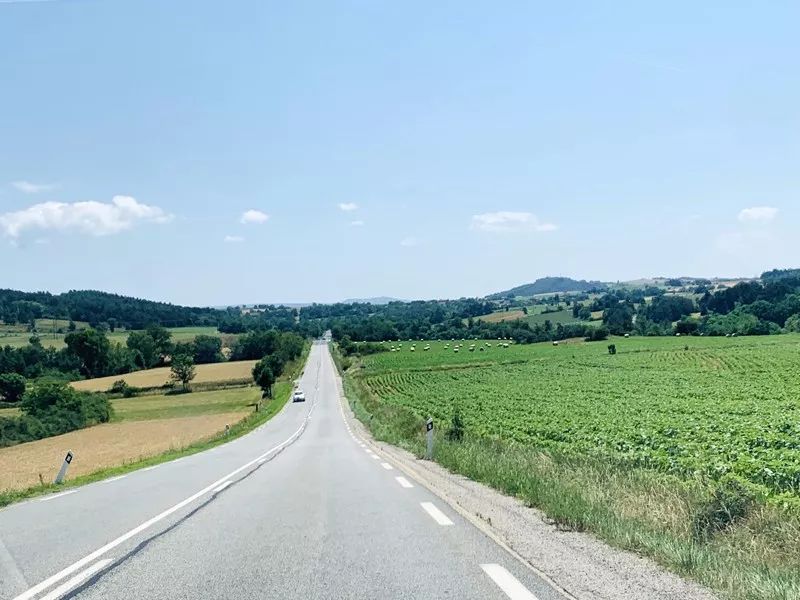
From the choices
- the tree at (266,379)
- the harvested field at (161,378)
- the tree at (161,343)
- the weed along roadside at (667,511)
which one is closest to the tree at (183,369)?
the harvested field at (161,378)

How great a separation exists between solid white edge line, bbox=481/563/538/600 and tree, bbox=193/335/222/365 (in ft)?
462

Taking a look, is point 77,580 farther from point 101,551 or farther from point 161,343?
point 161,343

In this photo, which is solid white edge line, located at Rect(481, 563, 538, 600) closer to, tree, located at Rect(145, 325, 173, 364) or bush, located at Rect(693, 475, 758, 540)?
bush, located at Rect(693, 475, 758, 540)

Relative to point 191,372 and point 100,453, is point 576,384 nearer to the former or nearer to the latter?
point 100,453

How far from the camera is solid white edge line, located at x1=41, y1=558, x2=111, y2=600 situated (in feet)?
18.7

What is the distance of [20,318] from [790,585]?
20110cm

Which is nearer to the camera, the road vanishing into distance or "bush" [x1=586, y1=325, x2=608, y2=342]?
the road vanishing into distance

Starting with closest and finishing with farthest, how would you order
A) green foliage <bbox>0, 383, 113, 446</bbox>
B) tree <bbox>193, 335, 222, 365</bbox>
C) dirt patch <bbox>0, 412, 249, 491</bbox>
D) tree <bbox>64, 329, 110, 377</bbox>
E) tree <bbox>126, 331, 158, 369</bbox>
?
dirt patch <bbox>0, 412, 249, 491</bbox> → green foliage <bbox>0, 383, 113, 446</bbox> → tree <bbox>64, 329, 110, 377</bbox> → tree <bbox>126, 331, 158, 369</bbox> → tree <bbox>193, 335, 222, 365</bbox>

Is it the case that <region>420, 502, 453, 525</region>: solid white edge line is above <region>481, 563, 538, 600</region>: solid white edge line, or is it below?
below

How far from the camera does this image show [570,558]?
6520mm

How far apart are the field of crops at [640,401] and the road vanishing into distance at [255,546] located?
277 inches

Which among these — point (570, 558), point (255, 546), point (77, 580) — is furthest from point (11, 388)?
point (570, 558)

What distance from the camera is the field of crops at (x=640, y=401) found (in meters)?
17.3

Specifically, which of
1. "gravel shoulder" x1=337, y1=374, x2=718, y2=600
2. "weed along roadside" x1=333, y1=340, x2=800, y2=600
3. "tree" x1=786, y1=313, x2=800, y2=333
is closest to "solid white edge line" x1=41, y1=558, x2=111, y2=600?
"gravel shoulder" x1=337, y1=374, x2=718, y2=600
